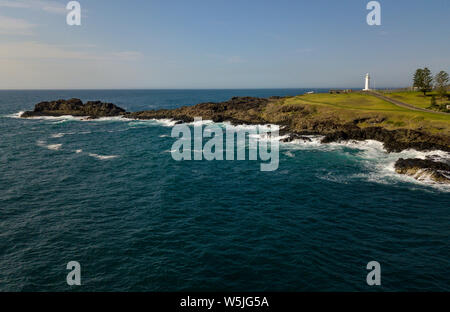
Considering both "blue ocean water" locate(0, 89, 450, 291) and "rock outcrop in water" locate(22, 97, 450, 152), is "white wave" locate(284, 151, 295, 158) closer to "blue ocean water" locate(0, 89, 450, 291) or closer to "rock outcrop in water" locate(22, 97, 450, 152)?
"blue ocean water" locate(0, 89, 450, 291)

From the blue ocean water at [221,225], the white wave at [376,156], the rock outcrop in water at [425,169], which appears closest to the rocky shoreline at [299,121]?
the rock outcrop in water at [425,169]

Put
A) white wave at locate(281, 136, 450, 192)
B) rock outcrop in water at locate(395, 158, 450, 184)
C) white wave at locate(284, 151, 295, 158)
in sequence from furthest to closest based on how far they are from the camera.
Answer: white wave at locate(284, 151, 295, 158) < white wave at locate(281, 136, 450, 192) < rock outcrop in water at locate(395, 158, 450, 184)

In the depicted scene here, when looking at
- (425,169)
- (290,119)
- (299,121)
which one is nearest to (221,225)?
(425,169)

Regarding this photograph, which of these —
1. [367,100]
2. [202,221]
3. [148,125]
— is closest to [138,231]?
[202,221]

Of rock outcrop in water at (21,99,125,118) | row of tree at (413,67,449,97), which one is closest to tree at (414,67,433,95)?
row of tree at (413,67,449,97)

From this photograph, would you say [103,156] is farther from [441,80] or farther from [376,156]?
[441,80]
